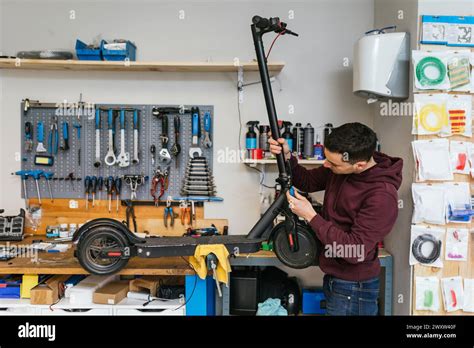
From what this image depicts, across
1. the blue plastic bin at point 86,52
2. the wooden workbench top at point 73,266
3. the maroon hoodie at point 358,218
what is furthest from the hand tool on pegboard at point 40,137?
the maroon hoodie at point 358,218

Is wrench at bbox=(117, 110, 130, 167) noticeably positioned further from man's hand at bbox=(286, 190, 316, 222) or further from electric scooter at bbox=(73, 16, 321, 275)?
man's hand at bbox=(286, 190, 316, 222)

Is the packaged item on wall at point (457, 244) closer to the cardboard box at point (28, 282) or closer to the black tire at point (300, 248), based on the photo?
the black tire at point (300, 248)

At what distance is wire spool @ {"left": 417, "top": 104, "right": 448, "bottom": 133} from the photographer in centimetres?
222

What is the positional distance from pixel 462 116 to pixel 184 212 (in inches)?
72.4

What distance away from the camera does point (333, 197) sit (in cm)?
197

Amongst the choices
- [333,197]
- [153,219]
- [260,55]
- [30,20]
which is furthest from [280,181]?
[30,20]

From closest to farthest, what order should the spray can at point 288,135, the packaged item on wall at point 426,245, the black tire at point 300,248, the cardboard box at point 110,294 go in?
the black tire at point 300,248 → the packaged item on wall at point 426,245 → the cardboard box at point 110,294 → the spray can at point 288,135

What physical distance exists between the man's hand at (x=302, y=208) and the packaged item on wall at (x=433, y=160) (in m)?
0.72

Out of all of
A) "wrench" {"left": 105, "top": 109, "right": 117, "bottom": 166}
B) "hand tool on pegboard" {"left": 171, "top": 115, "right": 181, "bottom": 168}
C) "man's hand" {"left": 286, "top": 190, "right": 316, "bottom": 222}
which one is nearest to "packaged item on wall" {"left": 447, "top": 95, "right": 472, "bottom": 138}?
"man's hand" {"left": 286, "top": 190, "right": 316, "bottom": 222}

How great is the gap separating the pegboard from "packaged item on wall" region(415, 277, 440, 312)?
154cm

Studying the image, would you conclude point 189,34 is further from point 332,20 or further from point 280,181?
point 280,181

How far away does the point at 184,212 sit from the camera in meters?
2.95

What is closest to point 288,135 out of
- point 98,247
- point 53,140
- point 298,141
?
point 298,141

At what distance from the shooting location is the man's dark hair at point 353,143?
5.79 feet
